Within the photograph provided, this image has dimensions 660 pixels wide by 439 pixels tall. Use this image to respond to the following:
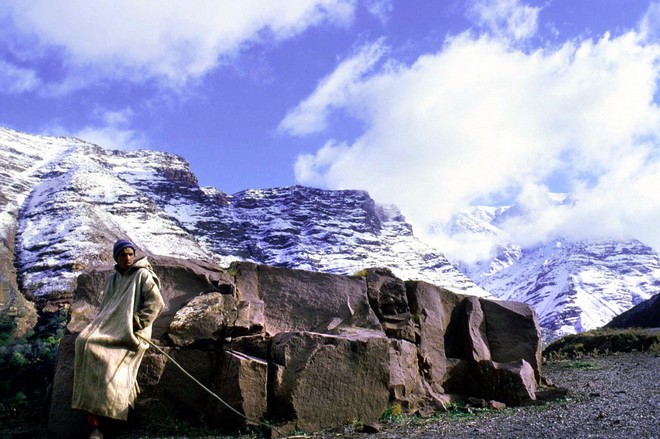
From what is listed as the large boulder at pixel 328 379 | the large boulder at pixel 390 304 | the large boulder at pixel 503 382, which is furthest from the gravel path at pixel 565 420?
the large boulder at pixel 390 304

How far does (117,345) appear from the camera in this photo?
28.0 ft

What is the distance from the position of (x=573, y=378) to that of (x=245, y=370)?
9.88m

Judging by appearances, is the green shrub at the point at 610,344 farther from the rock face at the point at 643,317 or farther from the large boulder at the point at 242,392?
the large boulder at the point at 242,392

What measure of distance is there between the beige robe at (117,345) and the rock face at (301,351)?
0.88 metres

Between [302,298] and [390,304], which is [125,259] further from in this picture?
[390,304]

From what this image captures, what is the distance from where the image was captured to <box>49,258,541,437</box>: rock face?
922 centimetres

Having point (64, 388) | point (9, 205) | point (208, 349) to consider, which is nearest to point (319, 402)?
point (208, 349)

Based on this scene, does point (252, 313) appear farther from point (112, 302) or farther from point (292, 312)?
point (112, 302)

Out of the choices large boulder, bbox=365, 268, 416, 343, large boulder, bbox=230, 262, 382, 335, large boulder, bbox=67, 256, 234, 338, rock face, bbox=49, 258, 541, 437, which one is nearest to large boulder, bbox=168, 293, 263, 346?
rock face, bbox=49, 258, 541, 437

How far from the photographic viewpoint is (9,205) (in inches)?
4742

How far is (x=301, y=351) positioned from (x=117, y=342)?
2.88 m

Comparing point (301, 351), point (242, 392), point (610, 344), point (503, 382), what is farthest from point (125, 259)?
point (610, 344)

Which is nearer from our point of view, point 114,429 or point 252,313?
point 114,429

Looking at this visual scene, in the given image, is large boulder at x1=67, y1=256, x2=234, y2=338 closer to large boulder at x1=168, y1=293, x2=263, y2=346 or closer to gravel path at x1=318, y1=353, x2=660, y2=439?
large boulder at x1=168, y1=293, x2=263, y2=346
